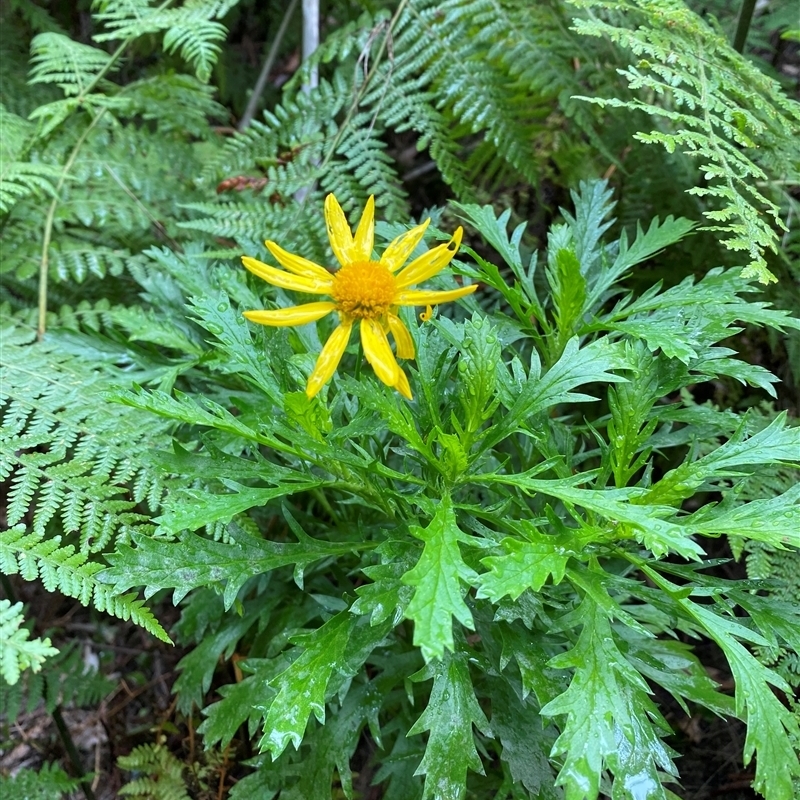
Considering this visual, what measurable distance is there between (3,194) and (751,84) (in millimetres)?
1685

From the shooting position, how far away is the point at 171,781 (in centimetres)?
136

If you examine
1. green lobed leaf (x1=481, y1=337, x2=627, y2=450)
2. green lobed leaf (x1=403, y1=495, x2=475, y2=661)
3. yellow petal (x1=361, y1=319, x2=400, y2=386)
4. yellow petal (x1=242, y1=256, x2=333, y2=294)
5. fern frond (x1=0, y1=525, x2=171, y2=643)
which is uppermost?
A: yellow petal (x1=242, y1=256, x2=333, y2=294)

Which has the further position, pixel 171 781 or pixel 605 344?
pixel 171 781

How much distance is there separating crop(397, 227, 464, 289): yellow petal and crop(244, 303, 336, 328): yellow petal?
4.5 inches

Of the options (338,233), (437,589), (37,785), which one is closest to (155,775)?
(37,785)

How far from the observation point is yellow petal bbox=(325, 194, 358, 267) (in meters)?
1.01

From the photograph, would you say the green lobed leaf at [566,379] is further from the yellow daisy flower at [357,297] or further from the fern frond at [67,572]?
the fern frond at [67,572]

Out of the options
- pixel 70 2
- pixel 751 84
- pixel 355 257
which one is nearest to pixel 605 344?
pixel 355 257

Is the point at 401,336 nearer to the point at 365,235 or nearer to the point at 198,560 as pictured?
the point at 365,235

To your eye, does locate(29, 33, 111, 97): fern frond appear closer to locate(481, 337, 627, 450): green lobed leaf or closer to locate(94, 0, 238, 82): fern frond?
Result: locate(94, 0, 238, 82): fern frond

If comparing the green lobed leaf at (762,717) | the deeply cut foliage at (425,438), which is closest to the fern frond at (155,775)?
the deeply cut foliage at (425,438)

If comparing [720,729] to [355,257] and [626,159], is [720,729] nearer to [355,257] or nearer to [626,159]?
[355,257]

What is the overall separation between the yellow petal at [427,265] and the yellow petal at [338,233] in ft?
0.32

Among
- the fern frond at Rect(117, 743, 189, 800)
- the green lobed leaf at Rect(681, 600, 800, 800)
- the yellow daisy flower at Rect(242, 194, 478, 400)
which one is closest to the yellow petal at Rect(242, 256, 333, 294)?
the yellow daisy flower at Rect(242, 194, 478, 400)
